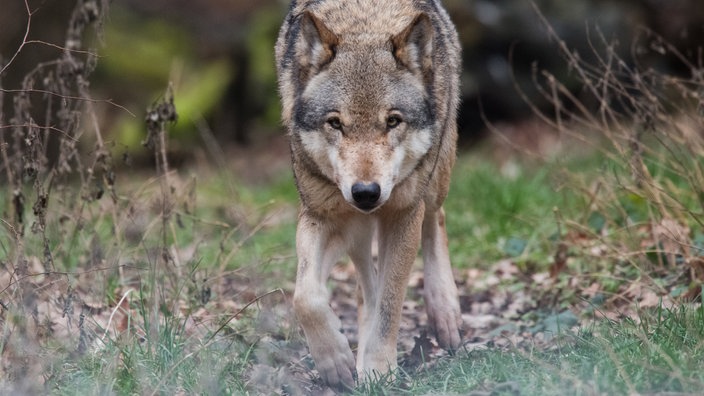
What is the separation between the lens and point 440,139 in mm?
5738

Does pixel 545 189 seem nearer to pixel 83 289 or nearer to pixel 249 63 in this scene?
pixel 83 289

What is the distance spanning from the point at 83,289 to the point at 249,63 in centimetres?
942

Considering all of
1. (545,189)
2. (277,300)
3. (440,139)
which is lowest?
(545,189)

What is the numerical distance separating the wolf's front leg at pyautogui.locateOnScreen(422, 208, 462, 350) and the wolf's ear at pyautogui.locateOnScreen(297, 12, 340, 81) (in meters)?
1.49

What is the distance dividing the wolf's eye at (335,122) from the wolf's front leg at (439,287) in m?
1.47

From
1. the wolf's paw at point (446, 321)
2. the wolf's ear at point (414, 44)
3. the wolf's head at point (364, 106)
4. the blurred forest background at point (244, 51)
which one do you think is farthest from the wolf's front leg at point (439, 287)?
the blurred forest background at point (244, 51)

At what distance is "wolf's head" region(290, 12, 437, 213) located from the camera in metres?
5.00

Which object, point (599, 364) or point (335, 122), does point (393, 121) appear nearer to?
point (335, 122)

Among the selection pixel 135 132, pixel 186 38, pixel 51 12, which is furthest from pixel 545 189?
pixel 186 38

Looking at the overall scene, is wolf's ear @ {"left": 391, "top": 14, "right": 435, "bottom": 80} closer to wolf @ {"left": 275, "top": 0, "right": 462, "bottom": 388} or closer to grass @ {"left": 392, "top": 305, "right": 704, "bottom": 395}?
wolf @ {"left": 275, "top": 0, "right": 462, "bottom": 388}

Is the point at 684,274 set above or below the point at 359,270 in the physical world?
below

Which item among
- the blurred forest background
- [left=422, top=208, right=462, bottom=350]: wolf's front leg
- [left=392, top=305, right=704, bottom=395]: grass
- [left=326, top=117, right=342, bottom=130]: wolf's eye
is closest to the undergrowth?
[left=392, top=305, right=704, bottom=395]: grass

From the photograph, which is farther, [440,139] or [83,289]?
[83,289]

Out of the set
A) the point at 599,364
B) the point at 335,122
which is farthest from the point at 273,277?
the point at 599,364
